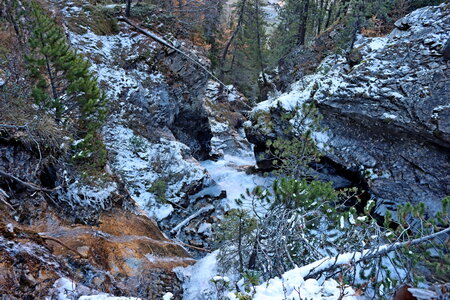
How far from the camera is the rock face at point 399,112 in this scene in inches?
305

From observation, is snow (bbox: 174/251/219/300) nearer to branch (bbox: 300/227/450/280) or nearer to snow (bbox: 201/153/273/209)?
branch (bbox: 300/227/450/280)

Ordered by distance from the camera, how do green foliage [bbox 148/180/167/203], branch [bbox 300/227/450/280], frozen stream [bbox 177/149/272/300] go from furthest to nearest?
1. green foliage [bbox 148/180/167/203]
2. frozen stream [bbox 177/149/272/300]
3. branch [bbox 300/227/450/280]

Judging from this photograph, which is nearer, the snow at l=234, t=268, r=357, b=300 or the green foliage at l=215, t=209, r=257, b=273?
the snow at l=234, t=268, r=357, b=300

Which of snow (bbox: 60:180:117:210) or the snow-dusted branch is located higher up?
snow (bbox: 60:180:117:210)

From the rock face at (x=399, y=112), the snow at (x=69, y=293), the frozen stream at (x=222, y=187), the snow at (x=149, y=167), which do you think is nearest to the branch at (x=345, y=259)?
the frozen stream at (x=222, y=187)

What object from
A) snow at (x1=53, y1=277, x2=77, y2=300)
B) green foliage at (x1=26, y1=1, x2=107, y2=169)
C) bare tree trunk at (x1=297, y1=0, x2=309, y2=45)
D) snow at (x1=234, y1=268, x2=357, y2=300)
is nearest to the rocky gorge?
snow at (x1=53, y1=277, x2=77, y2=300)

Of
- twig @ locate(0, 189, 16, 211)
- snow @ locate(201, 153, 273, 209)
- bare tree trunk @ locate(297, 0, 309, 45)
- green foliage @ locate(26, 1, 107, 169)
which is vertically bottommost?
snow @ locate(201, 153, 273, 209)

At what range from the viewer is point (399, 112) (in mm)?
8164

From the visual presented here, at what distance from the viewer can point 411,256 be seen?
2.95 meters

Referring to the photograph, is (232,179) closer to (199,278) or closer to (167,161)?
(167,161)

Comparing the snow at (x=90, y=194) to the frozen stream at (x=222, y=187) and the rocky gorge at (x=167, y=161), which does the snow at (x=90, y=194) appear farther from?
the frozen stream at (x=222, y=187)

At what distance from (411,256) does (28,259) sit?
4.08 metres

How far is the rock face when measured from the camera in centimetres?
774

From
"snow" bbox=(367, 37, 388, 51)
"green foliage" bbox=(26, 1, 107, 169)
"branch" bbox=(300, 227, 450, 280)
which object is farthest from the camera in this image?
"snow" bbox=(367, 37, 388, 51)
